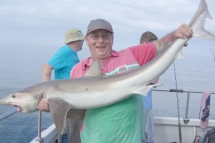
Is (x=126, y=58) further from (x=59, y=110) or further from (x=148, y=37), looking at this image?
(x=148, y=37)

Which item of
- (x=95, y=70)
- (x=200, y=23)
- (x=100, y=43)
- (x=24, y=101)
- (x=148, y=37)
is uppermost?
(x=148, y=37)

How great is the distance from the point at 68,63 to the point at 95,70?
2.14 m

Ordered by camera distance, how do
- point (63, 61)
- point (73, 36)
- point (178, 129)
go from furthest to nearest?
1. point (178, 129)
2. point (73, 36)
3. point (63, 61)

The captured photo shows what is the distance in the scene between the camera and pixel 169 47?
98.5 inches

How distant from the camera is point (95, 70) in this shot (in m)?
2.48

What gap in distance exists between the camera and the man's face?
2627 millimetres

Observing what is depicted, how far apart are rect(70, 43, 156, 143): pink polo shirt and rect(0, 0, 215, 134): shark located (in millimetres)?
90

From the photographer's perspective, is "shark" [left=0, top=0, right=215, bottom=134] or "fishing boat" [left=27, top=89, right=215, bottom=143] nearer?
"shark" [left=0, top=0, right=215, bottom=134]

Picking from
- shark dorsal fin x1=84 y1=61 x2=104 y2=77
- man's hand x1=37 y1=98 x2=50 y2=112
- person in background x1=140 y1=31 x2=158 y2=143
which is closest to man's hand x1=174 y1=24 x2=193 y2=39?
shark dorsal fin x1=84 y1=61 x2=104 y2=77

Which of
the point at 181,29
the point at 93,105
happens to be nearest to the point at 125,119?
the point at 93,105

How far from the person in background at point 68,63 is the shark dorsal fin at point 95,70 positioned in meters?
1.89

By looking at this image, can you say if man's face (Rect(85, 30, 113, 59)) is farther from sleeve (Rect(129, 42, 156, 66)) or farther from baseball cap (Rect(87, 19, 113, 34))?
sleeve (Rect(129, 42, 156, 66))

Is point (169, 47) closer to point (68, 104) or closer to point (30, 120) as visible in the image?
point (68, 104)

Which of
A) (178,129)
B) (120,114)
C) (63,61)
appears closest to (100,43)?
(120,114)
